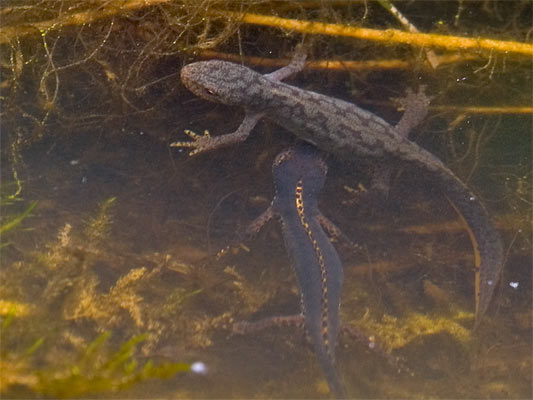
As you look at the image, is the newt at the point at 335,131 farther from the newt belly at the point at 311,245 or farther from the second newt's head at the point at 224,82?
the newt belly at the point at 311,245

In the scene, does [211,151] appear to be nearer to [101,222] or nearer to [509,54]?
[101,222]

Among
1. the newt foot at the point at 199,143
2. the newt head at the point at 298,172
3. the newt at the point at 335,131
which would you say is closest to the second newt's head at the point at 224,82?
the newt at the point at 335,131

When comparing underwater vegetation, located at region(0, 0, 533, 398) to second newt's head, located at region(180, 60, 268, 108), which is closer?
underwater vegetation, located at region(0, 0, 533, 398)

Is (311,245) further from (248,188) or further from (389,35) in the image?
(389,35)

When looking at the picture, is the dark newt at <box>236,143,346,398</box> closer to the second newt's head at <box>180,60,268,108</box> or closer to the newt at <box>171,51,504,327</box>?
the newt at <box>171,51,504,327</box>

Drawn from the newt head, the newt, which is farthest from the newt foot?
the newt head

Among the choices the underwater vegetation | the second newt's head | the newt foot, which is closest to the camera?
the underwater vegetation

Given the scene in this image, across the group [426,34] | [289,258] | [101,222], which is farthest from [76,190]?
[426,34]
